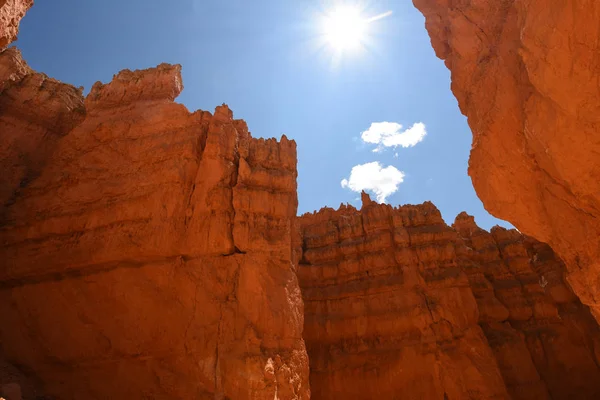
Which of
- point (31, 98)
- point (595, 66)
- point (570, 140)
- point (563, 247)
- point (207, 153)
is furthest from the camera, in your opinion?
point (31, 98)

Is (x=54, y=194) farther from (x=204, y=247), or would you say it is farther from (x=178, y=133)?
(x=204, y=247)

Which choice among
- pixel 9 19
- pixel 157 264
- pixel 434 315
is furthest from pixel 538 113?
pixel 434 315

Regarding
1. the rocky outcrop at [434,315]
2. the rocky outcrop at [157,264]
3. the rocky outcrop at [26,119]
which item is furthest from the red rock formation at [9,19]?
the rocky outcrop at [434,315]

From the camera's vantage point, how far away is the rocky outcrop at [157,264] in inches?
336

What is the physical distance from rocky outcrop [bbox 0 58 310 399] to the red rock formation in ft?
13.1

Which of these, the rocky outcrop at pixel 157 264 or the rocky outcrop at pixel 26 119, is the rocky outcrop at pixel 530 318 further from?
the rocky outcrop at pixel 26 119

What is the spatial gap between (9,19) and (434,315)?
1650 cm

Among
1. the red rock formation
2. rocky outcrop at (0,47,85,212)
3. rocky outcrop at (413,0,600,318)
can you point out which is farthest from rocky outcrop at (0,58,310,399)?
rocky outcrop at (413,0,600,318)

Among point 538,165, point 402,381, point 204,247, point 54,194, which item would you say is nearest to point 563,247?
point 538,165

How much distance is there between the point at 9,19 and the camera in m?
7.07

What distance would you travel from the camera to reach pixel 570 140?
18.0 ft

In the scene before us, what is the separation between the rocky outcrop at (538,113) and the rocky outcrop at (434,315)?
9.68 m

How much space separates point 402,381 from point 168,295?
10701 mm

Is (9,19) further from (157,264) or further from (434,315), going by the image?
(434,315)
